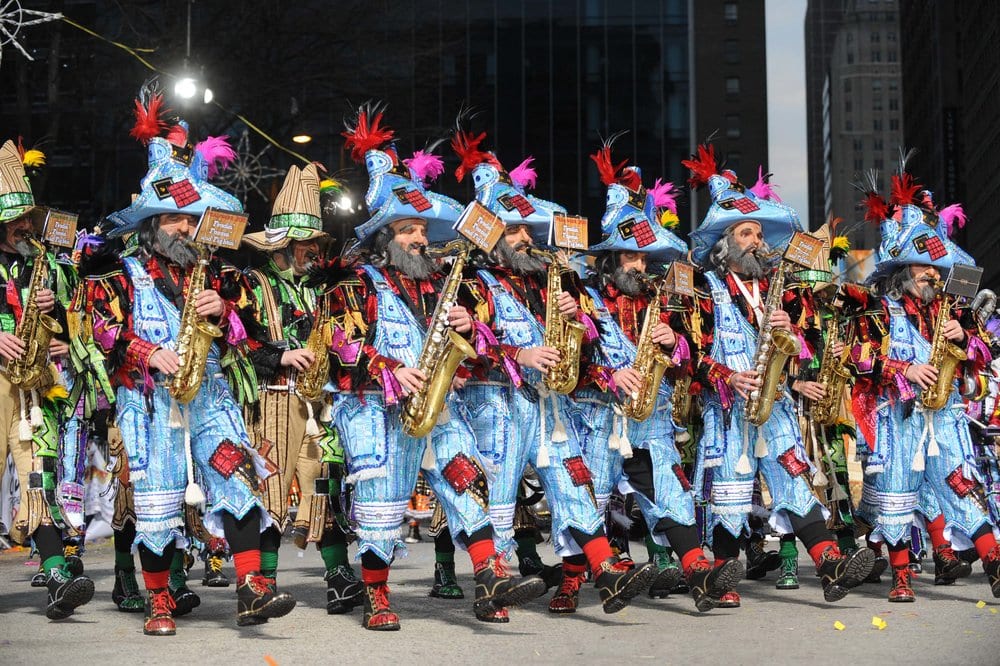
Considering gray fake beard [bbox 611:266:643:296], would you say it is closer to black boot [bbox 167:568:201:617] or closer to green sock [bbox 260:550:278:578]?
green sock [bbox 260:550:278:578]

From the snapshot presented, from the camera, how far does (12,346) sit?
329 inches

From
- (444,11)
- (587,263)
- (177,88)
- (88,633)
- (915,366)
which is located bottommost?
(88,633)

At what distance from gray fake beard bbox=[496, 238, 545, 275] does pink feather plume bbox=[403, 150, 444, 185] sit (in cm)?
59

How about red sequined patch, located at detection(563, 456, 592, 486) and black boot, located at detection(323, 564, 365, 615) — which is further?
black boot, located at detection(323, 564, 365, 615)

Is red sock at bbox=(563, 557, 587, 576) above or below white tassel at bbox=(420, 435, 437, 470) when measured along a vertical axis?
below

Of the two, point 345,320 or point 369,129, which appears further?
point 369,129

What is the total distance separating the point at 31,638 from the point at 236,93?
21.2 m

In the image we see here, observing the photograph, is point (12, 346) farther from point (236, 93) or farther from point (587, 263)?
point (236, 93)

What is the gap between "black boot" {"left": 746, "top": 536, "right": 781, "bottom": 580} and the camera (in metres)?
10.8

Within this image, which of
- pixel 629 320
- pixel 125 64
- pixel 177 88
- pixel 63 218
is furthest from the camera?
pixel 125 64

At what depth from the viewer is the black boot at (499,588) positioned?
297 inches

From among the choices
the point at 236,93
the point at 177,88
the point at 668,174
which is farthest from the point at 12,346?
the point at 668,174

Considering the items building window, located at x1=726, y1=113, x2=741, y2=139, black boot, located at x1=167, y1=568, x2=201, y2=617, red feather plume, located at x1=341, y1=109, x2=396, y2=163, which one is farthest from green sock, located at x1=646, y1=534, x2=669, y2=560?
building window, located at x1=726, y1=113, x2=741, y2=139

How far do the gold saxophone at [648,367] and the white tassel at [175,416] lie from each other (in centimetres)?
248
